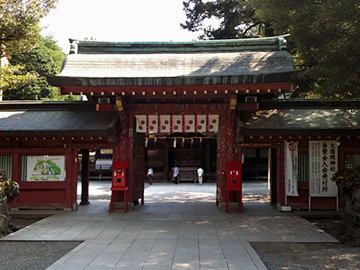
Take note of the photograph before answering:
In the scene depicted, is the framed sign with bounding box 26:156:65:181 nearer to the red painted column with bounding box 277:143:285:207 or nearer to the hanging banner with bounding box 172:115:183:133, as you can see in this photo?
the hanging banner with bounding box 172:115:183:133

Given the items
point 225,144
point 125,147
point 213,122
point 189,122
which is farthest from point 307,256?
point 125,147

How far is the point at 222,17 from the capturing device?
76.8 feet

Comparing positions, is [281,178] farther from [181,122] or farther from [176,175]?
[176,175]

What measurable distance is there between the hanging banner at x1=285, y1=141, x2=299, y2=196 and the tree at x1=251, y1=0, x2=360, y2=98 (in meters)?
3.12

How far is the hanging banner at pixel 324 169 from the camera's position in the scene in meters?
11.3

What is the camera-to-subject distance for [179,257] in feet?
20.4

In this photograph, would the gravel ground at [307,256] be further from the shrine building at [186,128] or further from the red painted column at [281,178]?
the red painted column at [281,178]

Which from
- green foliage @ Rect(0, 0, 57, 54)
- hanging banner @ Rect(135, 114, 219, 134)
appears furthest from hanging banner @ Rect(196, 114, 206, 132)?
green foliage @ Rect(0, 0, 57, 54)

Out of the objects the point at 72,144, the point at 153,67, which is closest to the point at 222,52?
the point at 153,67

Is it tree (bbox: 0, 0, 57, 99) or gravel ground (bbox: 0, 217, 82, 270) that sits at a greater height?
tree (bbox: 0, 0, 57, 99)

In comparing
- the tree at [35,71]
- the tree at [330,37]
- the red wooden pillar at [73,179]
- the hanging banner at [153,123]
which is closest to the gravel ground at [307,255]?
the tree at [330,37]

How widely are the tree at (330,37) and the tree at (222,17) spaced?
14230 millimetres

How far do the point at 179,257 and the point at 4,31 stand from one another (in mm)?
11084

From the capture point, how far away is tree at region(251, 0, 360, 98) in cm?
755
